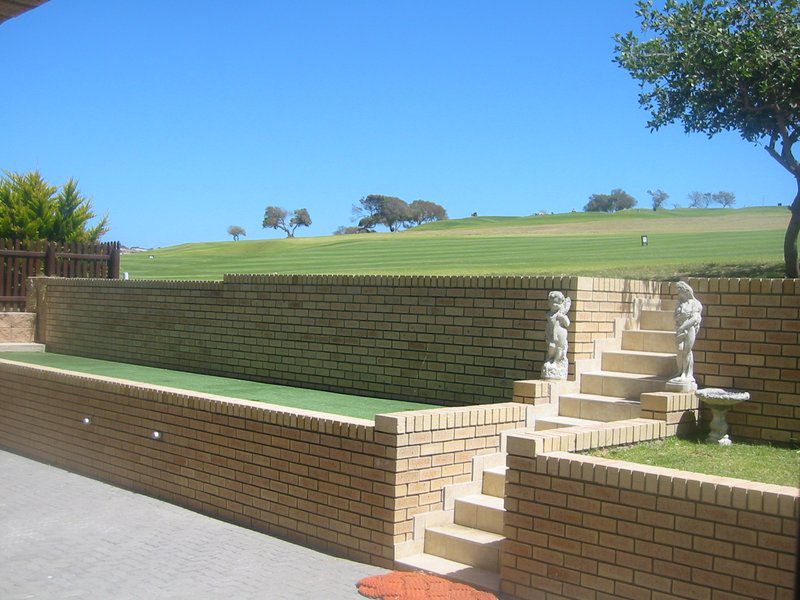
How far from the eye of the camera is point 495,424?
7.82m

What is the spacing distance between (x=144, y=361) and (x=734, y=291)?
32.5 feet

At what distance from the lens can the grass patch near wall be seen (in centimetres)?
605

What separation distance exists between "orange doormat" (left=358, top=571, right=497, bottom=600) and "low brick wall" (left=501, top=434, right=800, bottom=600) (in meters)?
0.30

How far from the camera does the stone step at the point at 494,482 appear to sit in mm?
7332

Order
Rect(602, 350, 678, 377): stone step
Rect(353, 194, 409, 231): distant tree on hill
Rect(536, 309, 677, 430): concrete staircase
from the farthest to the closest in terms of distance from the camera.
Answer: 1. Rect(353, 194, 409, 231): distant tree on hill
2. Rect(602, 350, 678, 377): stone step
3. Rect(536, 309, 677, 430): concrete staircase

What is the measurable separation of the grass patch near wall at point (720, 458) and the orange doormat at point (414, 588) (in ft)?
4.39

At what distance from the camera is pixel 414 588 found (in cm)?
630

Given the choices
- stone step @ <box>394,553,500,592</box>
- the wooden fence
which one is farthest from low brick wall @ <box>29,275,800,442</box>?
the wooden fence

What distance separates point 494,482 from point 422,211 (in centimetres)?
6507

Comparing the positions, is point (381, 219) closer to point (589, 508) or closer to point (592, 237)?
point (592, 237)

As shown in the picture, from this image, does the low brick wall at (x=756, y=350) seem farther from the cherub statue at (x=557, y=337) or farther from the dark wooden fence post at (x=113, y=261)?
the dark wooden fence post at (x=113, y=261)

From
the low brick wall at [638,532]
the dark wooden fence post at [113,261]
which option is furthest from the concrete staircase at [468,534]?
the dark wooden fence post at [113,261]

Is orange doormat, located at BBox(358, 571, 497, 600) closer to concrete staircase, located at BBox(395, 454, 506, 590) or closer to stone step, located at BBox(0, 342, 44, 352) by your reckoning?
concrete staircase, located at BBox(395, 454, 506, 590)

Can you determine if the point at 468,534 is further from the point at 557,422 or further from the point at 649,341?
the point at 649,341
